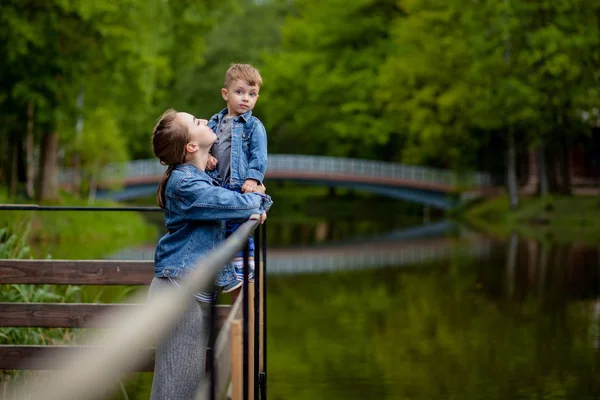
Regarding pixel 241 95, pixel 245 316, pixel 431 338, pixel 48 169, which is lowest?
pixel 431 338

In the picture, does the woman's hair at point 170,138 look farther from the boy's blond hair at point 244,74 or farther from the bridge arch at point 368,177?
the bridge arch at point 368,177

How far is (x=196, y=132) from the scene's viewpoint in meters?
3.80

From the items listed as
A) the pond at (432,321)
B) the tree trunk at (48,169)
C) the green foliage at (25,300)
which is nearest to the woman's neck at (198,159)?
the green foliage at (25,300)

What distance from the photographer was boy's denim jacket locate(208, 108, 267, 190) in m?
4.48

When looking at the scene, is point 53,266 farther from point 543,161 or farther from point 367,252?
point 543,161

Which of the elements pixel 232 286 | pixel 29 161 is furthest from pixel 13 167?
pixel 232 286

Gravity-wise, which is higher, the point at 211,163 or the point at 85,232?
the point at 211,163

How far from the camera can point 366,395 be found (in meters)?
7.84

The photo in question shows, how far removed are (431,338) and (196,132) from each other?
274 inches

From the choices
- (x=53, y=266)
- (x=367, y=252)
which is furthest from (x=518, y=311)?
(x=367, y=252)

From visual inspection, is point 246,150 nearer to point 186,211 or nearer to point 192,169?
point 192,169

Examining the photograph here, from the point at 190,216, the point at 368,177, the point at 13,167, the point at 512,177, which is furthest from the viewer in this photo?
the point at 368,177

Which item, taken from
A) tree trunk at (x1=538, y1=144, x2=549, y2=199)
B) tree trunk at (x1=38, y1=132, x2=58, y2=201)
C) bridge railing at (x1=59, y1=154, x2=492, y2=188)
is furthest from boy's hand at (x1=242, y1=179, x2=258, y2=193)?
bridge railing at (x1=59, y1=154, x2=492, y2=188)

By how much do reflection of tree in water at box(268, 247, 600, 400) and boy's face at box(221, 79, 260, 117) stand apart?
12.4 feet
